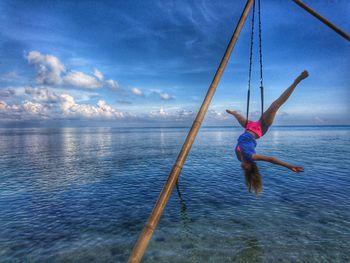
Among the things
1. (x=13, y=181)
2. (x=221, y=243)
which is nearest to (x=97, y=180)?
(x=13, y=181)

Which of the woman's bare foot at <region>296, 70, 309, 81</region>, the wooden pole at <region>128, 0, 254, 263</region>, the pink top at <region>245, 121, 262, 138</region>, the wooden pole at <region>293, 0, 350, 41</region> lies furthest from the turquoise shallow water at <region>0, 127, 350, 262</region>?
the wooden pole at <region>293, 0, 350, 41</region>

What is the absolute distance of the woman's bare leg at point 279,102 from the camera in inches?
306

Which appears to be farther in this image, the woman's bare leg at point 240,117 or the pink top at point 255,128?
the woman's bare leg at point 240,117

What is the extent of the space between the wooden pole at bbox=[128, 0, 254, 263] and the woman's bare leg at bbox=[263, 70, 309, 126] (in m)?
3.33

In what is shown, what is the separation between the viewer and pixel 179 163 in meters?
4.74

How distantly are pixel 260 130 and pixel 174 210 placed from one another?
15.5m

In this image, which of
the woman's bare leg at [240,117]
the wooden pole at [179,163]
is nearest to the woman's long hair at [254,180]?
the woman's bare leg at [240,117]

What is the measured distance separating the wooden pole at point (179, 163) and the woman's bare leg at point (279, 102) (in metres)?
3.33

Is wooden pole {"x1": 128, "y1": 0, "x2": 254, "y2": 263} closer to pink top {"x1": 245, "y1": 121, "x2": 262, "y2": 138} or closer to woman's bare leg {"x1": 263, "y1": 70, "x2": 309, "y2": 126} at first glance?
woman's bare leg {"x1": 263, "y1": 70, "x2": 309, "y2": 126}

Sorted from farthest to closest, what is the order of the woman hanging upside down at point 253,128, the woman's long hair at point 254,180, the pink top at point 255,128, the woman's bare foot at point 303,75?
1. the woman's long hair at point 254,180
2. the pink top at point 255,128
3. the woman hanging upside down at point 253,128
4. the woman's bare foot at point 303,75

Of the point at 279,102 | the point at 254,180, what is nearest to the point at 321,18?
the point at 279,102

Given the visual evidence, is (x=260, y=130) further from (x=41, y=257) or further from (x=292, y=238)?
(x=41, y=257)

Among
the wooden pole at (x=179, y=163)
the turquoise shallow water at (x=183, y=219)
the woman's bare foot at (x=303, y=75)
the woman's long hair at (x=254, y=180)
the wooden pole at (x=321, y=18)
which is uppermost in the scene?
the wooden pole at (x=321, y=18)

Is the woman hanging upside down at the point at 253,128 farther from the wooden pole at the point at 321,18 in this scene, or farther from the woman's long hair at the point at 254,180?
the wooden pole at the point at 321,18
